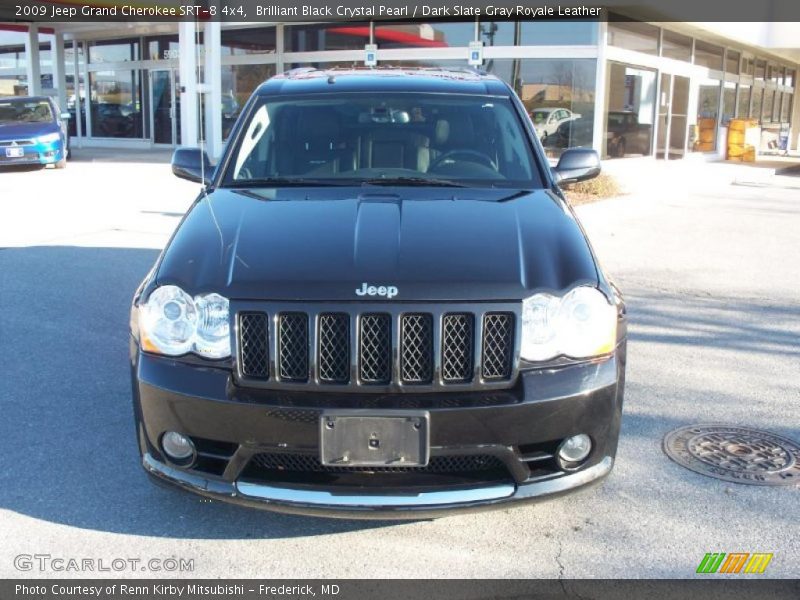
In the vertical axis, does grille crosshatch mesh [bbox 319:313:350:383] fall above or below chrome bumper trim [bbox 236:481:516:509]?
above

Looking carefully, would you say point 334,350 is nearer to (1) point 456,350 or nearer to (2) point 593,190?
(1) point 456,350

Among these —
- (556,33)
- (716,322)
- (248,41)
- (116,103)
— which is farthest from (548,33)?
(116,103)

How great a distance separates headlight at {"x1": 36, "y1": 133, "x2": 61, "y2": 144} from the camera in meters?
18.1

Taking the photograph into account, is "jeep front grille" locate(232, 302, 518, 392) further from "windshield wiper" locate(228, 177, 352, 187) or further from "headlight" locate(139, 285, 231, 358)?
"windshield wiper" locate(228, 177, 352, 187)

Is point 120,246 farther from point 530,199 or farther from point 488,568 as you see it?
point 488,568

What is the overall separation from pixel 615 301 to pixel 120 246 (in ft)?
24.0

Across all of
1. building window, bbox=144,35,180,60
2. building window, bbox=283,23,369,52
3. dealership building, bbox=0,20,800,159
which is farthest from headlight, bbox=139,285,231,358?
building window, bbox=144,35,180,60

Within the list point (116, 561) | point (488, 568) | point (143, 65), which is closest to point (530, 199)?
point (488, 568)

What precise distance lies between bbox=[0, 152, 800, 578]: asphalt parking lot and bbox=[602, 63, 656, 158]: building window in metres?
11.9

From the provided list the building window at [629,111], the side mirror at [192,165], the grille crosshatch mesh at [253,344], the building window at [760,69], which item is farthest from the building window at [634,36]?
the grille crosshatch mesh at [253,344]

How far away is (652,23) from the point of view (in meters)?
21.5

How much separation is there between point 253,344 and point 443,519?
1162mm

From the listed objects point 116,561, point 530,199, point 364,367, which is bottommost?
point 116,561

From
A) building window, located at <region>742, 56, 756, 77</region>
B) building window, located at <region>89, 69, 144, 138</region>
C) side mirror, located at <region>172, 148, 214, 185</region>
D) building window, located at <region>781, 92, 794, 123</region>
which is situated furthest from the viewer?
building window, located at <region>781, 92, 794, 123</region>
